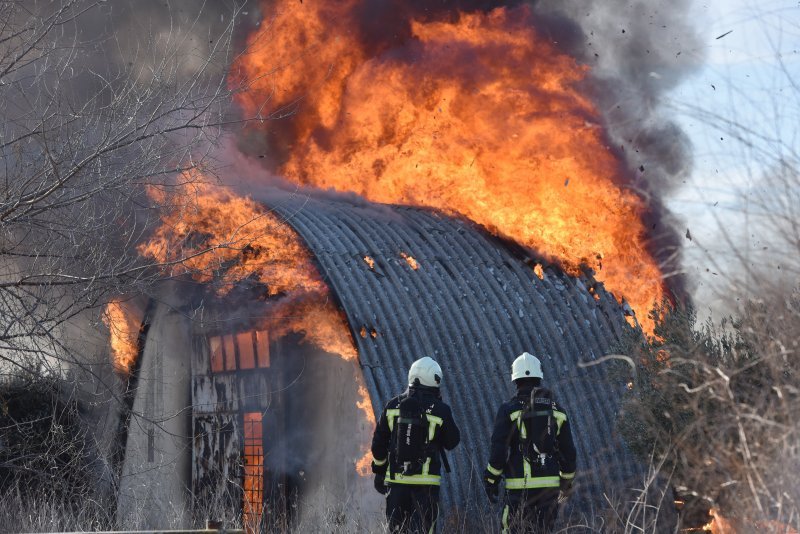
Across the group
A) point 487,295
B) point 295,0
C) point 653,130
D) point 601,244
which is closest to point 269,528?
point 487,295

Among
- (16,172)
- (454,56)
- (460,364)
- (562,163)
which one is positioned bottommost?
(460,364)

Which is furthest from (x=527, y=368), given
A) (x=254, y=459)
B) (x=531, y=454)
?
(x=254, y=459)

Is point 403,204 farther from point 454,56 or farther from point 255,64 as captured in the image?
point 255,64

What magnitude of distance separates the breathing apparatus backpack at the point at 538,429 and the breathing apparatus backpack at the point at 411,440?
0.83m

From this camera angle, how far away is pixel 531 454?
7.66m

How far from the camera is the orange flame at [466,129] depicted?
40.6 ft

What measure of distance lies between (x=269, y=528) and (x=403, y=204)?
19.2ft

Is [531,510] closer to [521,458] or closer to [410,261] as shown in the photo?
[521,458]

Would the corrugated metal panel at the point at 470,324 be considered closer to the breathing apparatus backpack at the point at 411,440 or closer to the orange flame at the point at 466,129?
the orange flame at the point at 466,129

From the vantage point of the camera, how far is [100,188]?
8.52 meters

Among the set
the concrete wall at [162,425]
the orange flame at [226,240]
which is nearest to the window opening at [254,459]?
the concrete wall at [162,425]

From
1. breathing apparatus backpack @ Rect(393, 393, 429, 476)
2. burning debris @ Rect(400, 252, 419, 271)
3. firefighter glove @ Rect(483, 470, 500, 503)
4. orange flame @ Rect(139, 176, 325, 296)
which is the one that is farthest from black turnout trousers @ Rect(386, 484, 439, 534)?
burning debris @ Rect(400, 252, 419, 271)

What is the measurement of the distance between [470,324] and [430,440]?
3380mm

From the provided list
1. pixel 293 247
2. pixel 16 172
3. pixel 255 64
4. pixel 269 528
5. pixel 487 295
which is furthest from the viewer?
pixel 255 64
